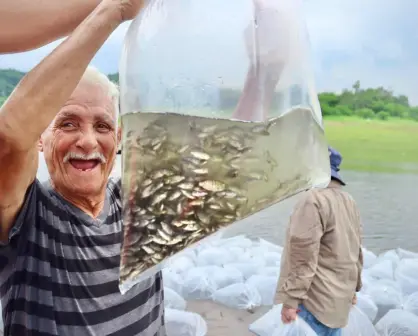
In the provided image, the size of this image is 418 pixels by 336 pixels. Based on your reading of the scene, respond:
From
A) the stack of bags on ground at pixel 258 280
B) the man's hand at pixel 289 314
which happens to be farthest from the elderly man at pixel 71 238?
the stack of bags on ground at pixel 258 280

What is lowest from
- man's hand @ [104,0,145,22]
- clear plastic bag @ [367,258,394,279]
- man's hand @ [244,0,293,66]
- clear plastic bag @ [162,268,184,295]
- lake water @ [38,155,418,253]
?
clear plastic bag @ [162,268,184,295]

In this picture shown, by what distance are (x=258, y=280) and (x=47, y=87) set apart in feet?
4.22

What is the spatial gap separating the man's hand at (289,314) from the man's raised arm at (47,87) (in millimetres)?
939

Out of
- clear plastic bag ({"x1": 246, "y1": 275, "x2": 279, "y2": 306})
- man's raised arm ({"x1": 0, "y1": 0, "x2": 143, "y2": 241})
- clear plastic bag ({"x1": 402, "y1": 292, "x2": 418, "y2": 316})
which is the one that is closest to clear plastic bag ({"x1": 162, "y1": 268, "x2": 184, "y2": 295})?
clear plastic bag ({"x1": 246, "y1": 275, "x2": 279, "y2": 306})

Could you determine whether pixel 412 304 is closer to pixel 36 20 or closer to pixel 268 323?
pixel 268 323

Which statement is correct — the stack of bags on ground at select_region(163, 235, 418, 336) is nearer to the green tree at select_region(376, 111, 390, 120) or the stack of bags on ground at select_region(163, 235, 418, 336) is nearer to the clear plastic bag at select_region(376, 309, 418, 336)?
the clear plastic bag at select_region(376, 309, 418, 336)

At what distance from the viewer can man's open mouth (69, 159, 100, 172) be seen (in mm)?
593

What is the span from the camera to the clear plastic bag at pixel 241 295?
1.63 metres

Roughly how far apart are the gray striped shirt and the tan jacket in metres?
0.69

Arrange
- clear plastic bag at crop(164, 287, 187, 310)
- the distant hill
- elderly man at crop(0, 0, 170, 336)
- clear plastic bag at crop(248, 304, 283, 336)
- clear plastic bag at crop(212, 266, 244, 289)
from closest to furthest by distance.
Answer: elderly man at crop(0, 0, 170, 336)
the distant hill
clear plastic bag at crop(248, 304, 283, 336)
clear plastic bag at crop(164, 287, 187, 310)
clear plastic bag at crop(212, 266, 244, 289)

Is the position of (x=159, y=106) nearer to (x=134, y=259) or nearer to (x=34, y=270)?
(x=134, y=259)

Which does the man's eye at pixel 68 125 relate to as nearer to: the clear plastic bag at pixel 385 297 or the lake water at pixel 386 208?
the lake water at pixel 386 208

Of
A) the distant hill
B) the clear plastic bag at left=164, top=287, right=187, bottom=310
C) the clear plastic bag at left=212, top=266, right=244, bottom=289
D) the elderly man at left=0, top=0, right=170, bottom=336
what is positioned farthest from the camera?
the clear plastic bag at left=212, top=266, right=244, bottom=289

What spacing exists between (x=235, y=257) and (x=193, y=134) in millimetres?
1305
